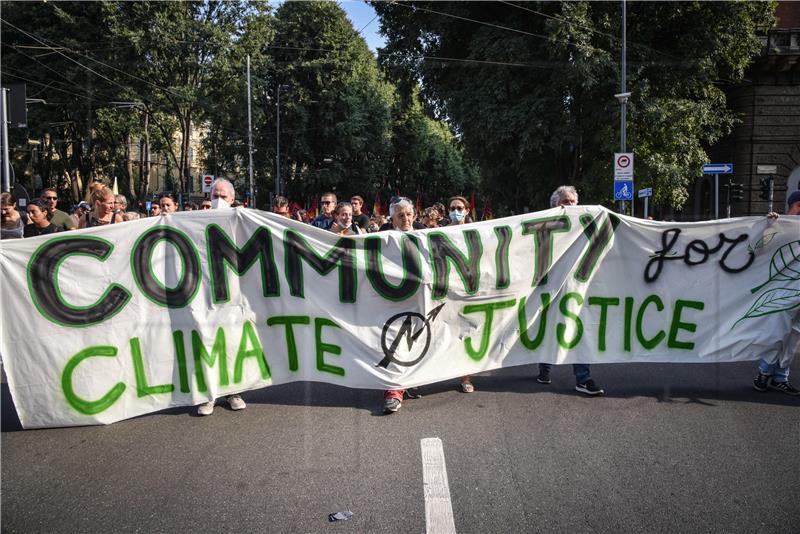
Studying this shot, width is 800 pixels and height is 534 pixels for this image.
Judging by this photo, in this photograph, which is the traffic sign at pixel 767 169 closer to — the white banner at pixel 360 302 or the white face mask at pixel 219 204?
the white banner at pixel 360 302

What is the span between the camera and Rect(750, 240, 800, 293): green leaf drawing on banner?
560cm

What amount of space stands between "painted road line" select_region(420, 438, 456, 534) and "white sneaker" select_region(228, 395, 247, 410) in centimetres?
163

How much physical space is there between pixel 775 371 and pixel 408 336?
10.3 feet

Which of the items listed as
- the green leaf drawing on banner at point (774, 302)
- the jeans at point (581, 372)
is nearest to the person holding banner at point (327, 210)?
the jeans at point (581, 372)

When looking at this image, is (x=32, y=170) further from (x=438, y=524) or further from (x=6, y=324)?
(x=438, y=524)

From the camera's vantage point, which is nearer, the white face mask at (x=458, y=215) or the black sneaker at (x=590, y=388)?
the black sneaker at (x=590, y=388)

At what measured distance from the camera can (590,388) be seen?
17.6 feet

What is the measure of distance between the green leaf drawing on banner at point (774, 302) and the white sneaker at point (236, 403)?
4.22 meters

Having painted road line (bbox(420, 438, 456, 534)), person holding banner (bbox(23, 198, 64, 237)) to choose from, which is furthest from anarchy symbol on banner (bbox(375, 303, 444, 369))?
person holding banner (bbox(23, 198, 64, 237))

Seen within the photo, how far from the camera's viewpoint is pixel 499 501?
337 centimetres

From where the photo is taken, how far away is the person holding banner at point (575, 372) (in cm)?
536

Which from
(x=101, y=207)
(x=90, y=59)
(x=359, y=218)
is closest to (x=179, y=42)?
(x=90, y=59)

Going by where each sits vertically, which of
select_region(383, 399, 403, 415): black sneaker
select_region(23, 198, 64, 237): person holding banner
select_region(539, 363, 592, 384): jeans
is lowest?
select_region(383, 399, 403, 415): black sneaker

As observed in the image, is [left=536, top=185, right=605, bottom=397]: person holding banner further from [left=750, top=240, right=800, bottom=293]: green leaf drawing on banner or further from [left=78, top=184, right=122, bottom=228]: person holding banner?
[left=78, top=184, right=122, bottom=228]: person holding banner
